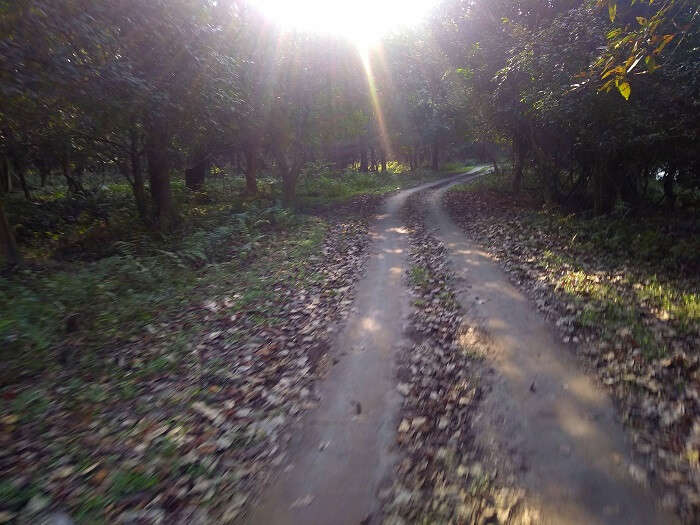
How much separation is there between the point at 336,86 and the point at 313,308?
15819 mm

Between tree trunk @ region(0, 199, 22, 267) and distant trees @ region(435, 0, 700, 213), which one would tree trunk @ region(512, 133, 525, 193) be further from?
tree trunk @ region(0, 199, 22, 267)

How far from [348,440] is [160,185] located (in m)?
14.8

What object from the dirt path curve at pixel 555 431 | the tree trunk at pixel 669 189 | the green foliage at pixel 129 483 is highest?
the green foliage at pixel 129 483

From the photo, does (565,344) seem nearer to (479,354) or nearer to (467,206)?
(479,354)

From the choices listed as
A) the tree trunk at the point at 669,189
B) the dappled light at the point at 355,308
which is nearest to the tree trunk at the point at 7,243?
the dappled light at the point at 355,308

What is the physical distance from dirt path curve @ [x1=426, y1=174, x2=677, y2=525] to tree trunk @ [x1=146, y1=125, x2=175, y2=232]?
13.0 metres

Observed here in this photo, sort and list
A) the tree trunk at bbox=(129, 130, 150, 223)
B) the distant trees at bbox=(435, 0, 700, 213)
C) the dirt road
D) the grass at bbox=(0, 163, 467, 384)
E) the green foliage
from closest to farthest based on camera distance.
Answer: the dirt road < the green foliage < the grass at bbox=(0, 163, 467, 384) < the distant trees at bbox=(435, 0, 700, 213) < the tree trunk at bbox=(129, 130, 150, 223)

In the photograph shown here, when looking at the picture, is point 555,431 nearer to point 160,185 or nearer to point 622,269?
point 622,269

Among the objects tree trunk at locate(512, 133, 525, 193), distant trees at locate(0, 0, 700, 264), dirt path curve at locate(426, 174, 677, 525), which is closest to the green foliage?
dirt path curve at locate(426, 174, 677, 525)

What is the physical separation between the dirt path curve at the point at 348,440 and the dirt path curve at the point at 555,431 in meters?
1.04

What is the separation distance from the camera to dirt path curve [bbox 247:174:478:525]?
3.48m

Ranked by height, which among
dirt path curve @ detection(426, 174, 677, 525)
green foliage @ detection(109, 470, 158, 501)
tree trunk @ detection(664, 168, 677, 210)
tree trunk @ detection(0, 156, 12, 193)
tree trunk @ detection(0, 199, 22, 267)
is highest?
tree trunk @ detection(0, 156, 12, 193)

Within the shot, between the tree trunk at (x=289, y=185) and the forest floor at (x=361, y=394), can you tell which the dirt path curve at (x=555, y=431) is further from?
the tree trunk at (x=289, y=185)

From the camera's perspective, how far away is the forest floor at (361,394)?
3.50m
